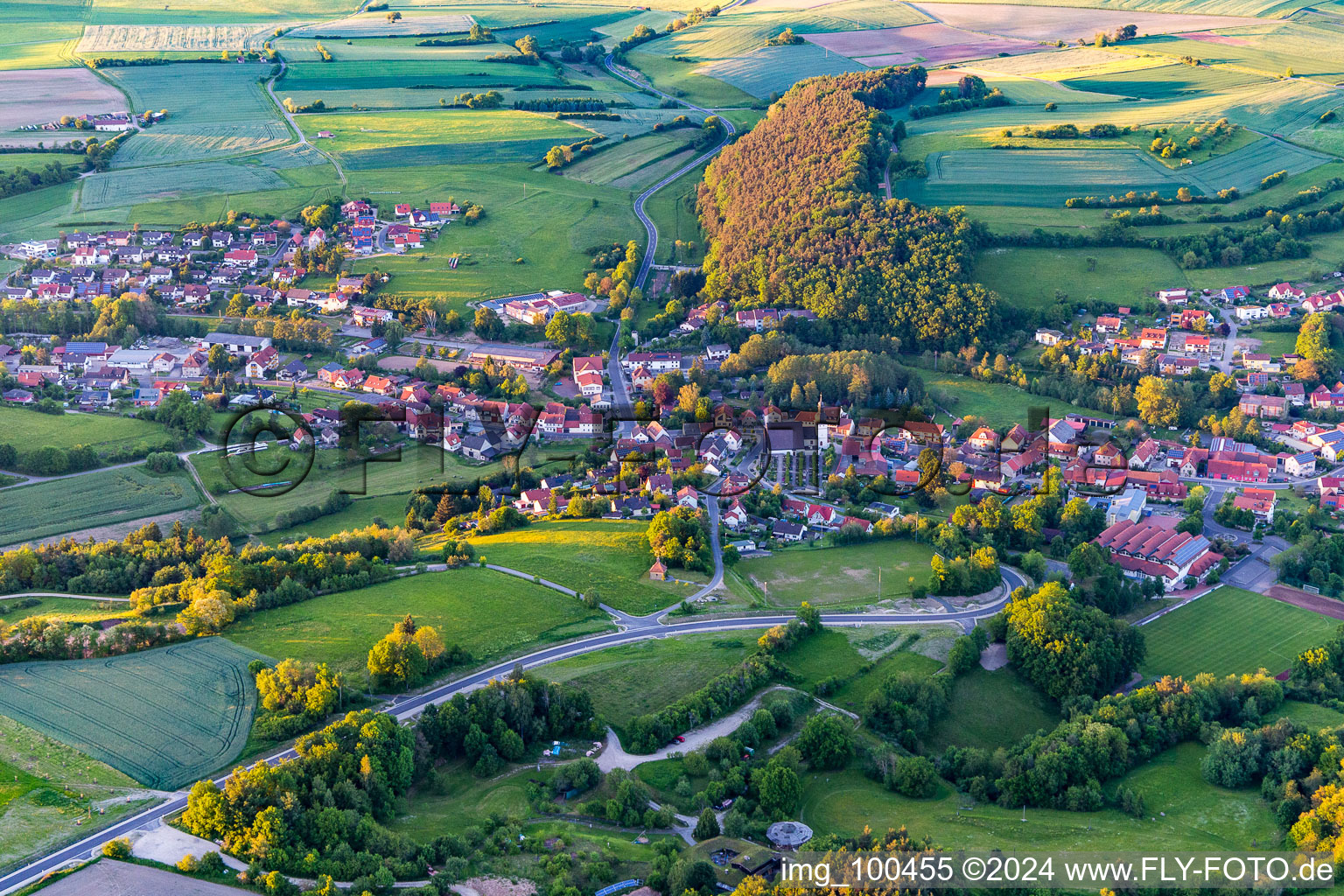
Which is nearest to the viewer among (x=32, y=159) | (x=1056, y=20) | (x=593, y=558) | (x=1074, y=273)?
(x=593, y=558)

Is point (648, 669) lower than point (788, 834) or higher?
higher

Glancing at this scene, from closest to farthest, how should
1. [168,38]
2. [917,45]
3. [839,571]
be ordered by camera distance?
[839,571] < [168,38] < [917,45]

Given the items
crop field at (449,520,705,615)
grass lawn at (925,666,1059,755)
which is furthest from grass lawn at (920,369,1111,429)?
grass lawn at (925,666,1059,755)

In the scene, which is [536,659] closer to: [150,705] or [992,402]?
[150,705]

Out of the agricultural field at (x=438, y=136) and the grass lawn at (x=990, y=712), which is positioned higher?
the agricultural field at (x=438, y=136)

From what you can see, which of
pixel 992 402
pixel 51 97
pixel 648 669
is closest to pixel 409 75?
pixel 51 97

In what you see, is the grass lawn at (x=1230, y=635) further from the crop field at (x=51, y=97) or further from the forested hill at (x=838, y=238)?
the crop field at (x=51, y=97)

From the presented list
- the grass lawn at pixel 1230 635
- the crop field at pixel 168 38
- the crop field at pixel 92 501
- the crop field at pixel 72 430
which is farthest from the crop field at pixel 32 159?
the grass lawn at pixel 1230 635
